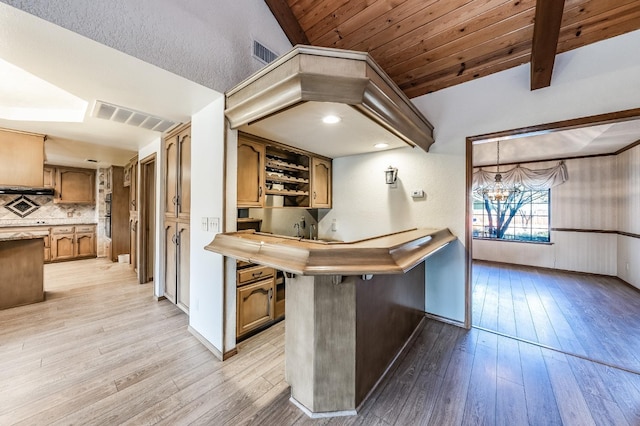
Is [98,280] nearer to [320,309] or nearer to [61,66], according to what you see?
[61,66]

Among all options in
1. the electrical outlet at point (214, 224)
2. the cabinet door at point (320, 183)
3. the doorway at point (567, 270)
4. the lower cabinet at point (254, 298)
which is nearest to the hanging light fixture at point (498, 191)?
the doorway at point (567, 270)

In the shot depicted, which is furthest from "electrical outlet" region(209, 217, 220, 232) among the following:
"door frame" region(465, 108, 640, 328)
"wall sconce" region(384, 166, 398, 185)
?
"door frame" region(465, 108, 640, 328)

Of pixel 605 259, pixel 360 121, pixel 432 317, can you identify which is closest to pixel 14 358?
pixel 360 121

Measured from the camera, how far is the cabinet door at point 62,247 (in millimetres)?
5418

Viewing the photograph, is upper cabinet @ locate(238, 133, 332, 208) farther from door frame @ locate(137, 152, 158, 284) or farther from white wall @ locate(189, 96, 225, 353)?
door frame @ locate(137, 152, 158, 284)

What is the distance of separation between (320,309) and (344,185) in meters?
2.36

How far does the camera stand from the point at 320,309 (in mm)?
1530

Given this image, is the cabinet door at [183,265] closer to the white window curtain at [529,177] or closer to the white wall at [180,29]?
the white wall at [180,29]

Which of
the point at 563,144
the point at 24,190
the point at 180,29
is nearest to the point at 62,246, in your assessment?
the point at 24,190

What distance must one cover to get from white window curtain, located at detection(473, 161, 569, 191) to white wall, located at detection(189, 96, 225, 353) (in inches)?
237

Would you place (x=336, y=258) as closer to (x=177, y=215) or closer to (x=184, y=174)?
(x=184, y=174)

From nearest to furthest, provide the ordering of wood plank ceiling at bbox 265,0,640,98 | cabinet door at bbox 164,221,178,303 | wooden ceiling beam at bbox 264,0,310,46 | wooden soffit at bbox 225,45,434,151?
1. wooden soffit at bbox 225,45,434,151
2. wood plank ceiling at bbox 265,0,640,98
3. wooden ceiling beam at bbox 264,0,310,46
4. cabinet door at bbox 164,221,178,303

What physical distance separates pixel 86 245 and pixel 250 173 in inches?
243

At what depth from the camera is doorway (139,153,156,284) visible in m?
3.98
